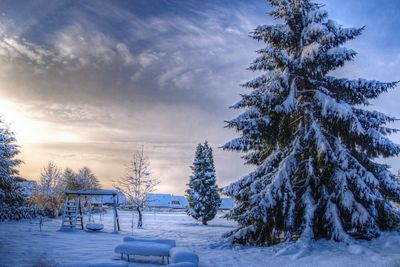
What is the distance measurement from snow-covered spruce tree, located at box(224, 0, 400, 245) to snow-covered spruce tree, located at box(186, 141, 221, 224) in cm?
2510

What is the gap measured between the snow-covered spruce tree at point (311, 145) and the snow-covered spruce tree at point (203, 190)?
82.4ft

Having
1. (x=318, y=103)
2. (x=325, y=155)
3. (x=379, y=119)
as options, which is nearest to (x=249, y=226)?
(x=325, y=155)

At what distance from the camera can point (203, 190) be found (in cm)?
3972

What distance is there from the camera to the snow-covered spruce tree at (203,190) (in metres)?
39.0

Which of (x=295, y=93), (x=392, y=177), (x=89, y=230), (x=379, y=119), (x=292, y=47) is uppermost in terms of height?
(x=292, y=47)

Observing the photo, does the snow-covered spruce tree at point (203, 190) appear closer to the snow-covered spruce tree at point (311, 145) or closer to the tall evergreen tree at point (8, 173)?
the tall evergreen tree at point (8, 173)

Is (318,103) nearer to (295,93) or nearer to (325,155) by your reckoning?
(295,93)

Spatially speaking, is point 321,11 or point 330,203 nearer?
point 330,203

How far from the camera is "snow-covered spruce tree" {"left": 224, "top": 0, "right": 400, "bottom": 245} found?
476 inches

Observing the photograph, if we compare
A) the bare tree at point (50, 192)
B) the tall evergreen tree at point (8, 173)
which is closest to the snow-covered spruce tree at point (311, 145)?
the tall evergreen tree at point (8, 173)

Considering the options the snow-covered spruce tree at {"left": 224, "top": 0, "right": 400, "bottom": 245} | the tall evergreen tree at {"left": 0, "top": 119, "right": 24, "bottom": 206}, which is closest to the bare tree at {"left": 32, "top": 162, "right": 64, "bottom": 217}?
the tall evergreen tree at {"left": 0, "top": 119, "right": 24, "bottom": 206}

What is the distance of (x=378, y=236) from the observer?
11.7 metres

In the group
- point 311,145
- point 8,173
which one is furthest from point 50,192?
point 311,145

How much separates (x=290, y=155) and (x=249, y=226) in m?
3.30
